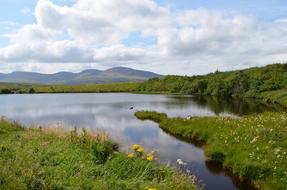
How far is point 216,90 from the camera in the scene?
10888cm

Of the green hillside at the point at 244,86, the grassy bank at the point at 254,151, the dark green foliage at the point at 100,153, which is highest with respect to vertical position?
the green hillside at the point at 244,86

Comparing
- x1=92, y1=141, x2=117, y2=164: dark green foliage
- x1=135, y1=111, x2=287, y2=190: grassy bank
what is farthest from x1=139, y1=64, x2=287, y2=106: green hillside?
x1=92, y1=141, x2=117, y2=164: dark green foliage

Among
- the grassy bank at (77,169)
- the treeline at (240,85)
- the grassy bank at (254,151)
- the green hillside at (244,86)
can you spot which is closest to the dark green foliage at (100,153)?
the grassy bank at (77,169)

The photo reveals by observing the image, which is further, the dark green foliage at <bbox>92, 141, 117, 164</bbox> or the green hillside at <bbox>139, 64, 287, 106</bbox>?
the green hillside at <bbox>139, 64, 287, 106</bbox>

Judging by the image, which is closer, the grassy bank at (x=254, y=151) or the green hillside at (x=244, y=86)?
the grassy bank at (x=254, y=151)

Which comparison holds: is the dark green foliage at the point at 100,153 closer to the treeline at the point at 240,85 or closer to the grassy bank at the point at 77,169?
the grassy bank at the point at 77,169

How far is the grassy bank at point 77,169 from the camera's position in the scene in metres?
9.94

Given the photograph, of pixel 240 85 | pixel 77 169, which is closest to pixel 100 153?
pixel 77 169

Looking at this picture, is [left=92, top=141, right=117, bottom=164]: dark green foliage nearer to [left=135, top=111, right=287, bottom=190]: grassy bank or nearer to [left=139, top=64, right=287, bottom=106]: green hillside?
[left=135, top=111, right=287, bottom=190]: grassy bank

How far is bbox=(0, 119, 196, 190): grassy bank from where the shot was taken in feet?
32.6

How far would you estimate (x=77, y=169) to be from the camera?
12.2m

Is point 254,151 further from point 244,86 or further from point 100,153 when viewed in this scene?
point 244,86

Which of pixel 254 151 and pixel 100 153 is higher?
pixel 100 153

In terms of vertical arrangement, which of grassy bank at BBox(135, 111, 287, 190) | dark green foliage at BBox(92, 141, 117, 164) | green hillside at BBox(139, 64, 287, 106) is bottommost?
grassy bank at BBox(135, 111, 287, 190)
